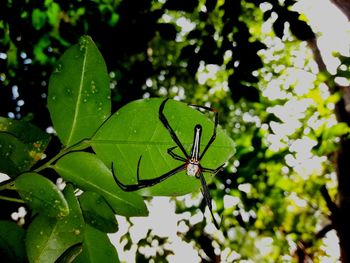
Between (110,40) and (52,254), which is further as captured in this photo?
(110,40)

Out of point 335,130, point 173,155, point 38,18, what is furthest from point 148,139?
point 38,18

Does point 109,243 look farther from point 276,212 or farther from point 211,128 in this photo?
point 276,212

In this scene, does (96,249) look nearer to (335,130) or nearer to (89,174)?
(89,174)

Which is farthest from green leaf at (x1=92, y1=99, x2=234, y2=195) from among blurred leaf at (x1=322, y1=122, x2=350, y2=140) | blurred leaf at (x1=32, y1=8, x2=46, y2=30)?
blurred leaf at (x1=32, y1=8, x2=46, y2=30)

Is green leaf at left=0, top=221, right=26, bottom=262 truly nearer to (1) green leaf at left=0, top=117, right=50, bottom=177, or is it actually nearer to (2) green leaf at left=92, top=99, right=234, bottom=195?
(1) green leaf at left=0, top=117, right=50, bottom=177

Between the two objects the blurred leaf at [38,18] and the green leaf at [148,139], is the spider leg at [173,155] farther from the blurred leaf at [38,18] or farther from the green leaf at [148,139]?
the blurred leaf at [38,18]

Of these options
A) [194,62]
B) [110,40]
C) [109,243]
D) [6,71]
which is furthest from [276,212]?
[109,243]
